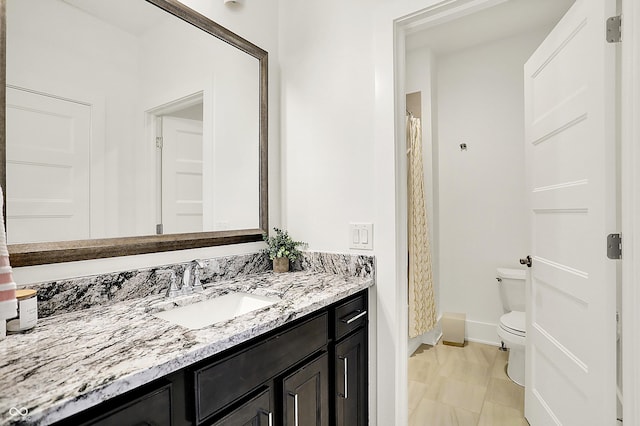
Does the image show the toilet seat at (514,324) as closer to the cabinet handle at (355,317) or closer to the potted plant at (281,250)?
the cabinet handle at (355,317)

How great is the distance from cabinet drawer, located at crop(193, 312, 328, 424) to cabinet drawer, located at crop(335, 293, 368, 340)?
0.34ft

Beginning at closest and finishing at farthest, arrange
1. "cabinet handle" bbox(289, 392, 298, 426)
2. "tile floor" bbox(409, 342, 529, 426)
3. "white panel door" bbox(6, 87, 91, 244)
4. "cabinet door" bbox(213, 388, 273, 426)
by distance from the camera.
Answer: "cabinet door" bbox(213, 388, 273, 426), "white panel door" bbox(6, 87, 91, 244), "cabinet handle" bbox(289, 392, 298, 426), "tile floor" bbox(409, 342, 529, 426)

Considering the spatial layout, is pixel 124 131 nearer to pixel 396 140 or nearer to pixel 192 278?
pixel 192 278

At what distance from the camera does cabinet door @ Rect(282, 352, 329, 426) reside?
1.05m

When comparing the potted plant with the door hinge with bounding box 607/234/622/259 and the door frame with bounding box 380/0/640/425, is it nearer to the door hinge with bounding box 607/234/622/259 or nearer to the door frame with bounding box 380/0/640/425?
the door frame with bounding box 380/0/640/425

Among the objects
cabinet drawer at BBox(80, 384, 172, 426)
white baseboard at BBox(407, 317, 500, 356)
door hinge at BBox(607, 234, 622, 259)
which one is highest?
door hinge at BBox(607, 234, 622, 259)

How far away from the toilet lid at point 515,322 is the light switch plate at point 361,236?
4.63 ft

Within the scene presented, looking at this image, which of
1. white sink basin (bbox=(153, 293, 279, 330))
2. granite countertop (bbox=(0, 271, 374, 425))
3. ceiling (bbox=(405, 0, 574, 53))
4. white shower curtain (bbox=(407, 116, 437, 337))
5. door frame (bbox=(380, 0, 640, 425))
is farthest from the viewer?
white shower curtain (bbox=(407, 116, 437, 337))

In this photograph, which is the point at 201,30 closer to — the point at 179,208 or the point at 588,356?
the point at 179,208

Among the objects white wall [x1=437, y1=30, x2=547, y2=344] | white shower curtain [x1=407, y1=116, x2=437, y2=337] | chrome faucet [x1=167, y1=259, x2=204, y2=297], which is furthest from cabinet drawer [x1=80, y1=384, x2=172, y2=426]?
white wall [x1=437, y1=30, x2=547, y2=344]

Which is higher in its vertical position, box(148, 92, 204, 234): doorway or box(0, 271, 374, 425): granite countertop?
box(148, 92, 204, 234): doorway

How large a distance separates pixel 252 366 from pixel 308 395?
1.10 ft

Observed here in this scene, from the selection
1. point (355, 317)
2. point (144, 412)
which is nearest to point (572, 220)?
point (355, 317)

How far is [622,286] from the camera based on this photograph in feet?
3.56
